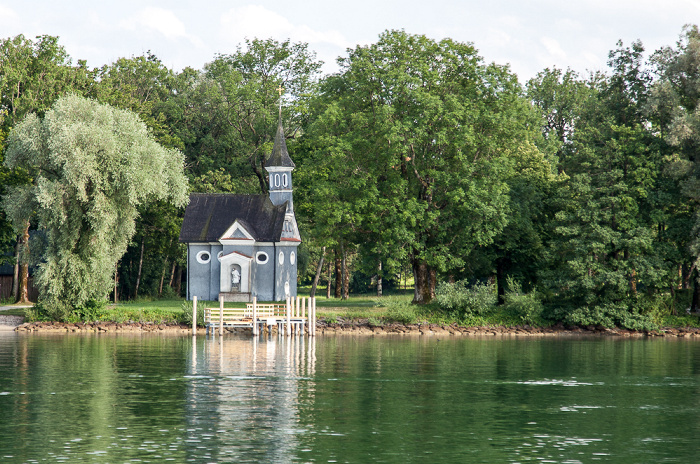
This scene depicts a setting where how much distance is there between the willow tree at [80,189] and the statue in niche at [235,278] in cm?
1081

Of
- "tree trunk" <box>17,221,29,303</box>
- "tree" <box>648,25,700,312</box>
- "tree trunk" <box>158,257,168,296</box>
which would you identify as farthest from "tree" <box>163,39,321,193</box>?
"tree" <box>648,25,700,312</box>

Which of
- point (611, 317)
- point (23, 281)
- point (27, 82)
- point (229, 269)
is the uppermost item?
point (27, 82)

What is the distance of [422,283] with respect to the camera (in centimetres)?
5959

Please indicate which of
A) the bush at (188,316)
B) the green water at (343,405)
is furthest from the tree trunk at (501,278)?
the bush at (188,316)

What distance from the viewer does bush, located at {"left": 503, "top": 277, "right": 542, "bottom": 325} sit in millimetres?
54562

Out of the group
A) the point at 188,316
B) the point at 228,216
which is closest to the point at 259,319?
the point at 188,316

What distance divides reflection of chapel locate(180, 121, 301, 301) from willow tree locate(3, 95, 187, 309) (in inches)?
404

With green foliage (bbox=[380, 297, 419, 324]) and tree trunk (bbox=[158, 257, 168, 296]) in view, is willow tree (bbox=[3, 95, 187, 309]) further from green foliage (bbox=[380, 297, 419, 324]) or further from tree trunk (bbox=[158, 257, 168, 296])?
tree trunk (bbox=[158, 257, 168, 296])

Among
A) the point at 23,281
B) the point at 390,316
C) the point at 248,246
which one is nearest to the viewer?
the point at 390,316

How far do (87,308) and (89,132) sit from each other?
35.2 ft

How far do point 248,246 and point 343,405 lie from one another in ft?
124

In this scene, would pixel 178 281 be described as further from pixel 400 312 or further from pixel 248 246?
pixel 400 312

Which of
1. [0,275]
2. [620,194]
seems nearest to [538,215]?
[620,194]

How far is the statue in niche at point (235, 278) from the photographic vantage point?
61.5m
